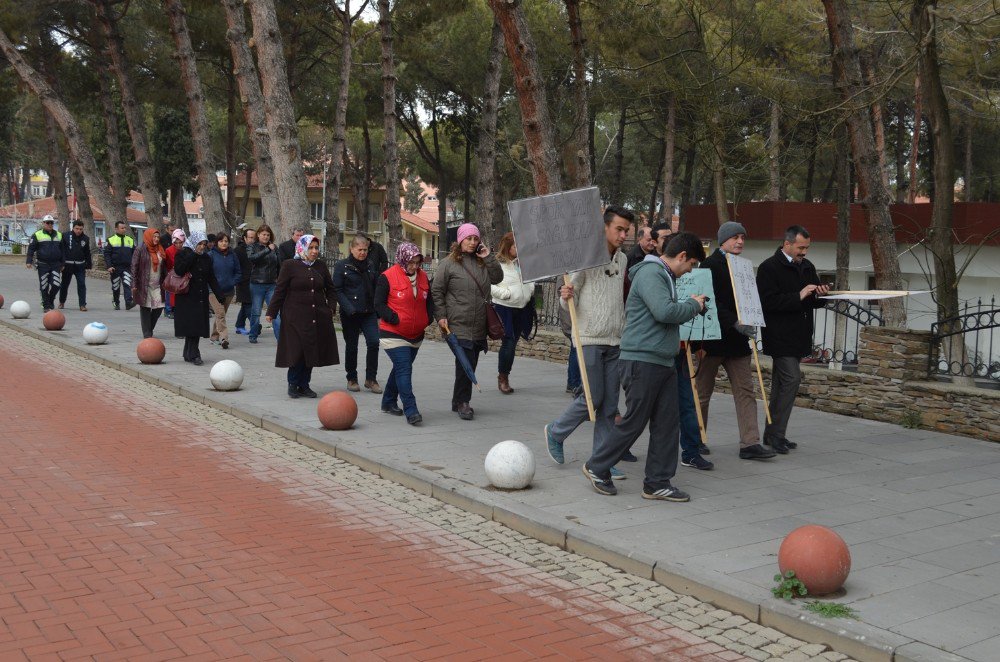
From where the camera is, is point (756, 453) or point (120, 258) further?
point (120, 258)

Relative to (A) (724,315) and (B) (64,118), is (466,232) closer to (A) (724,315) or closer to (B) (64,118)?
(A) (724,315)

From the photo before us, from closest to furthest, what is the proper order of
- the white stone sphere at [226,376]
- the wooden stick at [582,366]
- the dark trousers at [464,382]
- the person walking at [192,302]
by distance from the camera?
the wooden stick at [582,366]
the dark trousers at [464,382]
the white stone sphere at [226,376]
the person walking at [192,302]

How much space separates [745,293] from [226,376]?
6111 mm

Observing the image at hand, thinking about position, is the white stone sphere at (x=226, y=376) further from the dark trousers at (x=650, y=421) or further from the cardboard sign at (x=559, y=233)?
the dark trousers at (x=650, y=421)

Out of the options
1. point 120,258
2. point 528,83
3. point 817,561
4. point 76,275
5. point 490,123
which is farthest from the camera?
point 490,123

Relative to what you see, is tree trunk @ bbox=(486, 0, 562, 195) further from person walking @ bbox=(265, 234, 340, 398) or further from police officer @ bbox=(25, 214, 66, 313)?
police officer @ bbox=(25, 214, 66, 313)

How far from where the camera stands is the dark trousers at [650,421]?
692 cm

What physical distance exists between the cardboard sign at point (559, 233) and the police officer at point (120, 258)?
14.8m

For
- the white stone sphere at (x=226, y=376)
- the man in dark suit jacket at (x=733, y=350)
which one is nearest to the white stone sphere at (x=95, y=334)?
the white stone sphere at (x=226, y=376)

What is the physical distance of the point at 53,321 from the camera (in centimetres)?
1772

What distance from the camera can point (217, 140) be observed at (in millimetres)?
58188

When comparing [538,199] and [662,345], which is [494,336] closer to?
[538,199]

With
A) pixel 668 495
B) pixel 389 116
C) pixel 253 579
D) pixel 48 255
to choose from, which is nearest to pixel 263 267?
pixel 48 255

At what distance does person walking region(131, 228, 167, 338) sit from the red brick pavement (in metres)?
7.14
